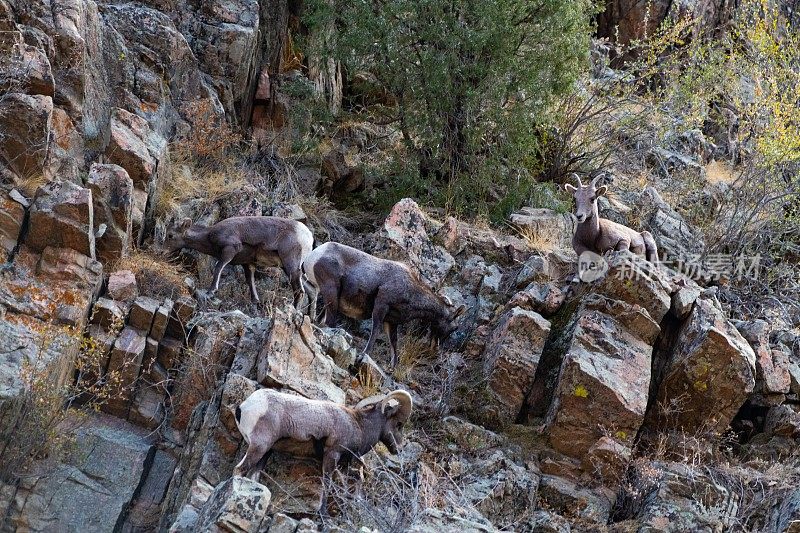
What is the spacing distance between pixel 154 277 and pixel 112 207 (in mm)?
1063

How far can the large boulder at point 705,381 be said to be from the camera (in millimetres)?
11156

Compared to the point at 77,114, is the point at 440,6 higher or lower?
higher

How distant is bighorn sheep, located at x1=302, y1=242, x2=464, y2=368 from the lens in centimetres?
1164

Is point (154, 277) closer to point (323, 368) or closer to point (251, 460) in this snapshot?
point (323, 368)

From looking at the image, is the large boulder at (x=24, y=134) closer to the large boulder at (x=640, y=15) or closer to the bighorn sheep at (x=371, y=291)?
the bighorn sheep at (x=371, y=291)

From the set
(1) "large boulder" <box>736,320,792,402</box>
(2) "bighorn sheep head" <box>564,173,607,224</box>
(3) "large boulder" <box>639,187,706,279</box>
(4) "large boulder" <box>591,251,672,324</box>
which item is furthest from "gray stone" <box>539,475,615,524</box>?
(3) "large boulder" <box>639,187,706,279</box>

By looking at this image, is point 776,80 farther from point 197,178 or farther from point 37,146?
point 37,146

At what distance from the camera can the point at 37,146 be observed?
38.2 feet

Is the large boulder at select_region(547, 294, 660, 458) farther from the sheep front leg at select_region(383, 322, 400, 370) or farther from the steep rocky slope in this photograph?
the sheep front leg at select_region(383, 322, 400, 370)

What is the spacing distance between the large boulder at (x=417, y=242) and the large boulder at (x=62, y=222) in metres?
4.02

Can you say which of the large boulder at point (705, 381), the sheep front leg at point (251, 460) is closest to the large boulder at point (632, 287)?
the large boulder at point (705, 381)

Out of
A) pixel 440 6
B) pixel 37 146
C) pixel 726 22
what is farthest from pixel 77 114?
pixel 726 22

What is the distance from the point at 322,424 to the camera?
877 centimetres

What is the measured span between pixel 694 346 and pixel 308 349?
4.55 m
